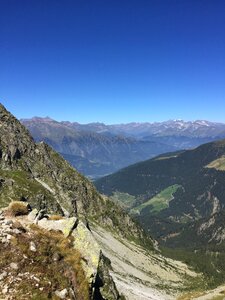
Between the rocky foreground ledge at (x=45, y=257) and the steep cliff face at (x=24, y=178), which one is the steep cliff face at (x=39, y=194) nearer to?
the steep cliff face at (x=24, y=178)

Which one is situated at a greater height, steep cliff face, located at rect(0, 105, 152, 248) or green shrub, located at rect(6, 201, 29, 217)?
green shrub, located at rect(6, 201, 29, 217)

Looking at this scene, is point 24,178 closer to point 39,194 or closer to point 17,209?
point 39,194

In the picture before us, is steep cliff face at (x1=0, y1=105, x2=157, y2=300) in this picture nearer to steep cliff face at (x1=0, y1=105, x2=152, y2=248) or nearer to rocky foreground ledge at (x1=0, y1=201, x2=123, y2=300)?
steep cliff face at (x1=0, y1=105, x2=152, y2=248)

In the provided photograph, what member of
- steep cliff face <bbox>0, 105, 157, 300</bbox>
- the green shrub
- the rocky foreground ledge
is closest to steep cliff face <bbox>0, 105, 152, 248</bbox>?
steep cliff face <bbox>0, 105, 157, 300</bbox>

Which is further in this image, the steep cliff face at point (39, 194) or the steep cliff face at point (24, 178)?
the steep cliff face at point (24, 178)

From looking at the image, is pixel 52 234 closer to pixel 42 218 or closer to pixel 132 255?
pixel 42 218

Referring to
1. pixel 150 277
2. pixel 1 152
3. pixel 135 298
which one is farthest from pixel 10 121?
pixel 135 298

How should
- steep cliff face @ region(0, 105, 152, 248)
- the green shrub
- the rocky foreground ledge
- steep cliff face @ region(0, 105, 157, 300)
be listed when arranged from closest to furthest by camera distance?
the rocky foreground ledge < steep cliff face @ region(0, 105, 157, 300) < the green shrub < steep cliff face @ region(0, 105, 152, 248)

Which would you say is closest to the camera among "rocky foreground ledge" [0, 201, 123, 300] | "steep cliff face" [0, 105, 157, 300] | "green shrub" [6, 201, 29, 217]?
"rocky foreground ledge" [0, 201, 123, 300]

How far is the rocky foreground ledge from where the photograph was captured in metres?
24.4

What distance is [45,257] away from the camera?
2775 cm

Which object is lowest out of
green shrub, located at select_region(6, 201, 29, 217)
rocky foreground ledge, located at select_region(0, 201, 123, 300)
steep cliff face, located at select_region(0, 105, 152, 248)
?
steep cliff face, located at select_region(0, 105, 152, 248)

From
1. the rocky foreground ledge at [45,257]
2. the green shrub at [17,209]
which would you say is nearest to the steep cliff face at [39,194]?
the rocky foreground ledge at [45,257]

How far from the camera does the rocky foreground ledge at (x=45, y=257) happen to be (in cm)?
2438
